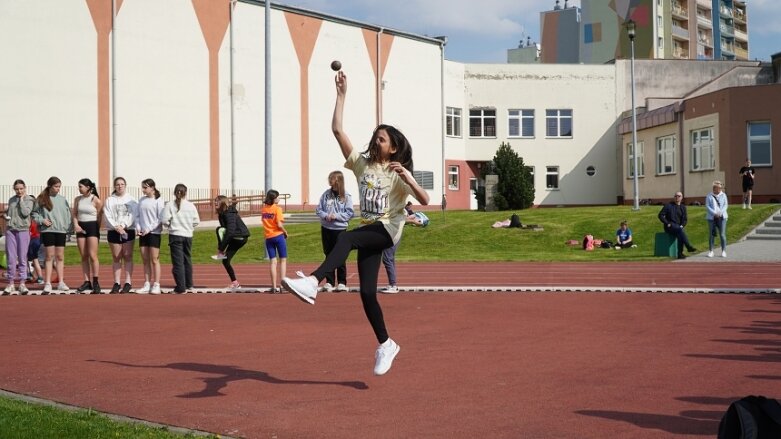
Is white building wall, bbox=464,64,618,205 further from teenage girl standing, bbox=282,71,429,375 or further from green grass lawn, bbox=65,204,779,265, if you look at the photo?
teenage girl standing, bbox=282,71,429,375

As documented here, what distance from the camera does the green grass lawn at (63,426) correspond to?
18.5ft

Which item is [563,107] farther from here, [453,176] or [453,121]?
[453,176]

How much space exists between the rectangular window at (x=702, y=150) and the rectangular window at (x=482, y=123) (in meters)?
15.9

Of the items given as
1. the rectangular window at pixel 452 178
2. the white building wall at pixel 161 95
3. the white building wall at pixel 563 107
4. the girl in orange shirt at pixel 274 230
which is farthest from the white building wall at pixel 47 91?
the white building wall at pixel 563 107

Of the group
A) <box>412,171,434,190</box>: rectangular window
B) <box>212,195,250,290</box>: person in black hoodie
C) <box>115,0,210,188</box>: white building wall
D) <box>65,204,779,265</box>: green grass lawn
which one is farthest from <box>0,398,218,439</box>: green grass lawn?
<box>412,171,434,190</box>: rectangular window

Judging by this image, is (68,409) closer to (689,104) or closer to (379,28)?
(689,104)

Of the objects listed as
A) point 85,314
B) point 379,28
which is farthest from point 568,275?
point 379,28

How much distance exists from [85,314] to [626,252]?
19824 millimetres

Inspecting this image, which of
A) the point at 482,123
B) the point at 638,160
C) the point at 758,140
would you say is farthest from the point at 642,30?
the point at 758,140

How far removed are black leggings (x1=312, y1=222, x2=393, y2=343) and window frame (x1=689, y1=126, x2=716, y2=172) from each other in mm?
41595

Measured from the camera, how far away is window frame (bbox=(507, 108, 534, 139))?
203 ft

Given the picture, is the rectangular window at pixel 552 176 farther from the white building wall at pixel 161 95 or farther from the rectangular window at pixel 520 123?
the white building wall at pixel 161 95

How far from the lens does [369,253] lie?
301 inches

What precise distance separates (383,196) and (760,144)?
4092cm
